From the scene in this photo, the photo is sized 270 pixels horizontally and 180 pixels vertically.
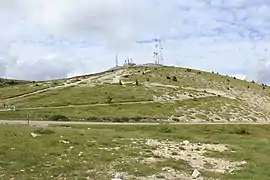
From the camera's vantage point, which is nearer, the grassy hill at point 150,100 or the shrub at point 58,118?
the shrub at point 58,118

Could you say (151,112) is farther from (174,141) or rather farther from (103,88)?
(174,141)

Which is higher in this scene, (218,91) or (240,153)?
(218,91)

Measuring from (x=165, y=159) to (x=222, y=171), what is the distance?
419 centimetres

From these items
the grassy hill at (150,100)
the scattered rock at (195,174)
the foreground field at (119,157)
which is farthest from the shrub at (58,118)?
the scattered rock at (195,174)

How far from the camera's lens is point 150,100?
106312 millimetres

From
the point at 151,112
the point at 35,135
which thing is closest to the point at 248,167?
the point at 35,135

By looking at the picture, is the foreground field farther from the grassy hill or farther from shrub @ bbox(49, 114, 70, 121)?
the grassy hill

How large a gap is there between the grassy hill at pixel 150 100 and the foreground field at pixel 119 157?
1514 inches

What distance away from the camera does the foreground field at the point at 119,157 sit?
26781 millimetres

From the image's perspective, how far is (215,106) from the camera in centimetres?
10725

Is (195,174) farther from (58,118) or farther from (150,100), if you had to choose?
(150,100)

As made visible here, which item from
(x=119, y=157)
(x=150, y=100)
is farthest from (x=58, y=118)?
(x=119, y=157)

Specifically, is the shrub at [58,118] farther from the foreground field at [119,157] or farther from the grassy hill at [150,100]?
the foreground field at [119,157]

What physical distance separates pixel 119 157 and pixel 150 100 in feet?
248
